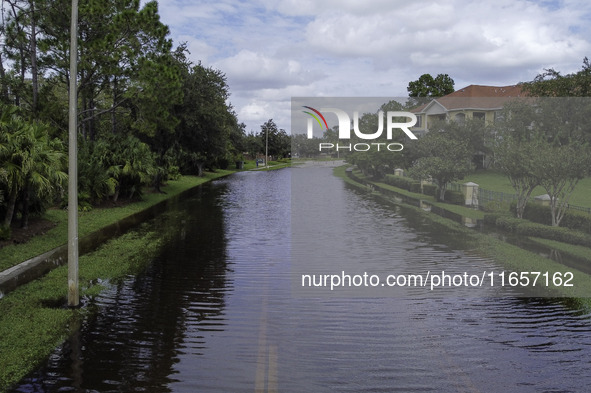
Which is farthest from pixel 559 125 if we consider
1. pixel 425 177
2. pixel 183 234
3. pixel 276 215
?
pixel 183 234

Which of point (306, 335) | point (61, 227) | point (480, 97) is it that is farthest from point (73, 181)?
point (480, 97)

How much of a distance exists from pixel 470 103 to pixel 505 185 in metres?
20.1

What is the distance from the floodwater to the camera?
6.72m

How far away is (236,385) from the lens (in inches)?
257

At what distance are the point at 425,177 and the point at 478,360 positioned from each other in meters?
23.3

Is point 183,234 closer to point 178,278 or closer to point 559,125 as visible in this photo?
point 178,278

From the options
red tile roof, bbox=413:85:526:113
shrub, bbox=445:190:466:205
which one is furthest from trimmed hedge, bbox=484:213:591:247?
red tile roof, bbox=413:85:526:113

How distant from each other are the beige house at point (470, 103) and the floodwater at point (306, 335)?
100 feet

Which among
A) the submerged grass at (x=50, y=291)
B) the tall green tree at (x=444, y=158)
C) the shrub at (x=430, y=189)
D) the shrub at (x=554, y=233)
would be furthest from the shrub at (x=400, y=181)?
the submerged grass at (x=50, y=291)

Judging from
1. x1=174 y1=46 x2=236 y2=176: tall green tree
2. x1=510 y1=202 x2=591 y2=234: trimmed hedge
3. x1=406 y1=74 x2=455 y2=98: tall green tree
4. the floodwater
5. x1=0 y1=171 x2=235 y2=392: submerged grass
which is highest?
x1=406 y1=74 x2=455 y2=98: tall green tree

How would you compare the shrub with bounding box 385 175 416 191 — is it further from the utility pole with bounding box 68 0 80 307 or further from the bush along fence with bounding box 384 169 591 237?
the utility pole with bounding box 68 0 80 307

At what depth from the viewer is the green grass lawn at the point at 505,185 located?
83.8 feet

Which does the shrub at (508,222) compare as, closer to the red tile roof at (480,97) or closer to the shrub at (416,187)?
the shrub at (416,187)

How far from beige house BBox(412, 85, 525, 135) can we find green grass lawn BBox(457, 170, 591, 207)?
12.1 metres
